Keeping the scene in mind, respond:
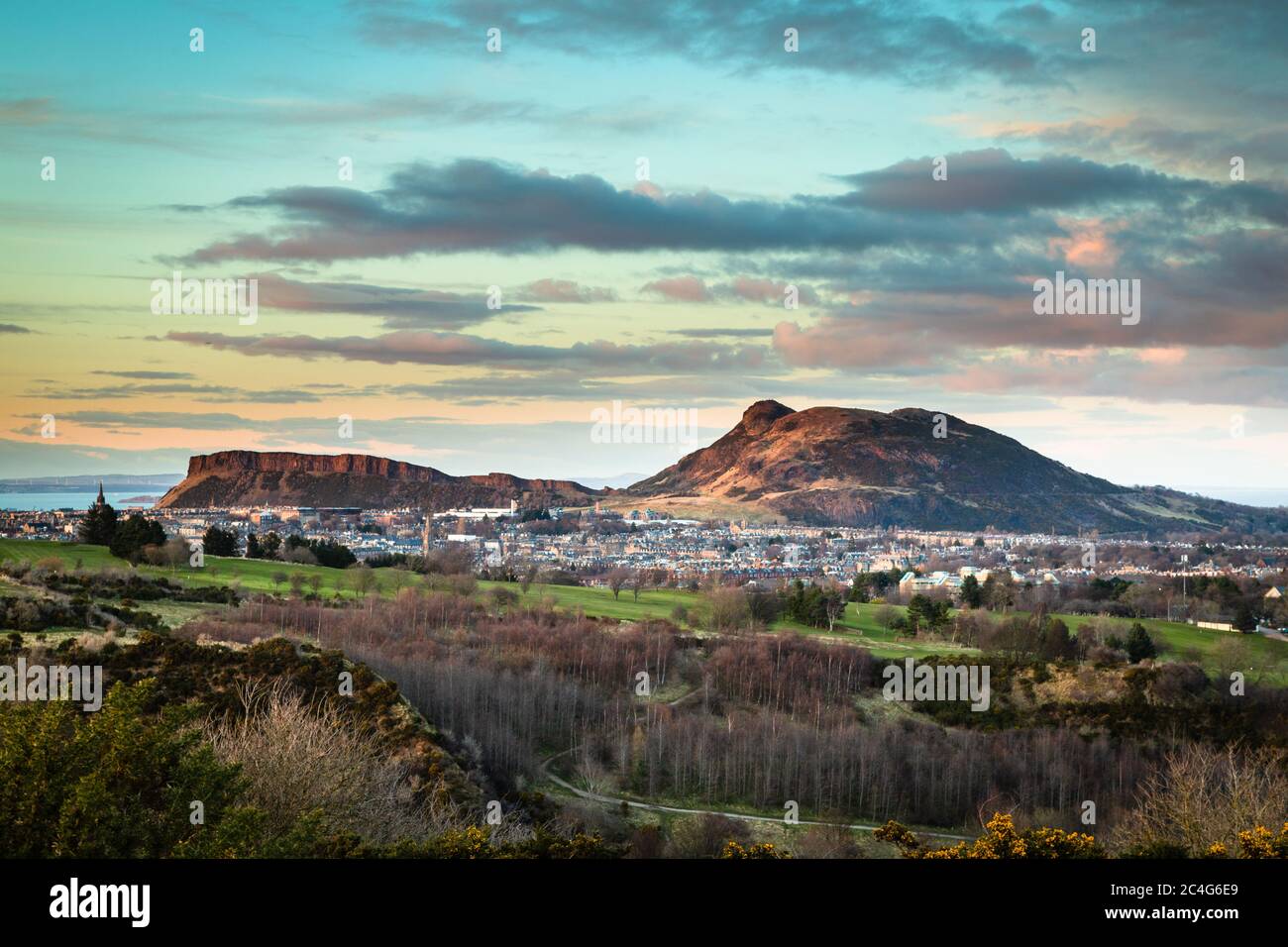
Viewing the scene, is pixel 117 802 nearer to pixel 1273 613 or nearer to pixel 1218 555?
pixel 1273 613

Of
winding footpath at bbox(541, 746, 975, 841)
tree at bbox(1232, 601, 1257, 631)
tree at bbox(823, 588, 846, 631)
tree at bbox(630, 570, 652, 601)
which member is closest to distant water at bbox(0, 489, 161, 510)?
tree at bbox(630, 570, 652, 601)

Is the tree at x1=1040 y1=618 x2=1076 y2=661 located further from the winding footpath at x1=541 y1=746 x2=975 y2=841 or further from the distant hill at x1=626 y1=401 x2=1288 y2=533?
the distant hill at x1=626 y1=401 x2=1288 y2=533

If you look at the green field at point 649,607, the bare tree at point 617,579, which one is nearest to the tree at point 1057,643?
the green field at point 649,607

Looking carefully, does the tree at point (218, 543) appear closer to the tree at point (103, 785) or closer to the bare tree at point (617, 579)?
the bare tree at point (617, 579)
